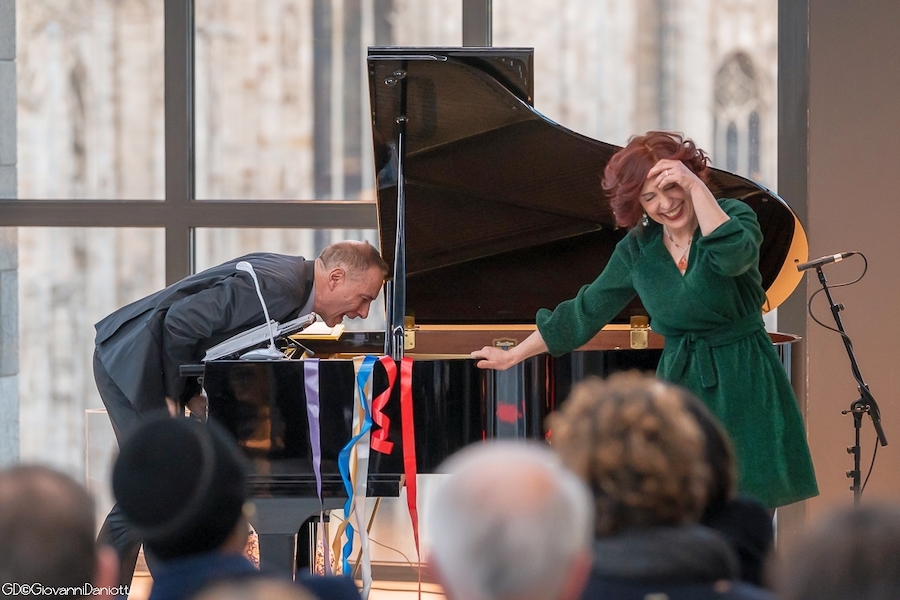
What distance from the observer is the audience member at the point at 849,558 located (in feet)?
3.10

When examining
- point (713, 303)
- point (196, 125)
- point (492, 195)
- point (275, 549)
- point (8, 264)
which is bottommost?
point (275, 549)

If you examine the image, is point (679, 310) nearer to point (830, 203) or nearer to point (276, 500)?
point (276, 500)

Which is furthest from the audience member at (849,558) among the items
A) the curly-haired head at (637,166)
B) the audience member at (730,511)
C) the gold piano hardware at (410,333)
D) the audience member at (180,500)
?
the gold piano hardware at (410,333)

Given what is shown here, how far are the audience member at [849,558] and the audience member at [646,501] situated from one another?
0.73 ft

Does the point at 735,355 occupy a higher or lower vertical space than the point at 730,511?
higher

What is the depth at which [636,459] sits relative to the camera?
1.23 meters

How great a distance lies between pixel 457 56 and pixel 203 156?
2.25 metres

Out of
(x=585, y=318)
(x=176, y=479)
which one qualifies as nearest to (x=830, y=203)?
(x=585, y=318)

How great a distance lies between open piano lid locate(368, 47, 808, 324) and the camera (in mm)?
3066

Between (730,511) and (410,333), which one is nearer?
(730,511)

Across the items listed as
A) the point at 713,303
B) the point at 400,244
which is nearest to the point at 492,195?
the point at 400,244

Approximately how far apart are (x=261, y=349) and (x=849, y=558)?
7.98 ft

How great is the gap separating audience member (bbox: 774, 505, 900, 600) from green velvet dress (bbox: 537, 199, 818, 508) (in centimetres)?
161

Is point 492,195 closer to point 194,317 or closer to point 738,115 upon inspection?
point 194,317
